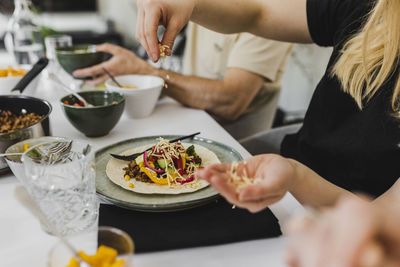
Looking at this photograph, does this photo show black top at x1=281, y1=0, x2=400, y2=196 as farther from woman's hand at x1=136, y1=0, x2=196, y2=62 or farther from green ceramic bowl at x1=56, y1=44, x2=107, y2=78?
green ceramic bowl at x1=56, y1=44, x2=107, y2=78

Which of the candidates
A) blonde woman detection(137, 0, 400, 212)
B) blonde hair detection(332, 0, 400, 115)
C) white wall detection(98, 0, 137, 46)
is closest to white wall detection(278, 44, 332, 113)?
blonde woman detection(137, 0, 400, 212)

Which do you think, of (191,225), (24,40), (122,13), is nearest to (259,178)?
(191,225)

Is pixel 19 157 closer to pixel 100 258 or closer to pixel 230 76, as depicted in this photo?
pixel 100 258

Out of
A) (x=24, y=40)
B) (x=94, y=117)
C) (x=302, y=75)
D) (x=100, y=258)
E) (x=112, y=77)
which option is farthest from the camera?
(x=302, y=75)

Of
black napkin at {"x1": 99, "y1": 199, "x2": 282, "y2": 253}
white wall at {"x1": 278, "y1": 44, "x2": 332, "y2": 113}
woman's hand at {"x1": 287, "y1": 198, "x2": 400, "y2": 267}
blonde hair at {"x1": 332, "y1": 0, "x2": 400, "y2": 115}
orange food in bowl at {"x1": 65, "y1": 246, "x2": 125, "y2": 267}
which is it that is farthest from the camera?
white wall at {"x1": 278, "y1": 44, "x2": 332, "y2": 113}

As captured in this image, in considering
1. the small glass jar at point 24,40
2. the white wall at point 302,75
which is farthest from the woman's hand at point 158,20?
the white wall at point 302,75

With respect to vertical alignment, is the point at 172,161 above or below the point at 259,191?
below

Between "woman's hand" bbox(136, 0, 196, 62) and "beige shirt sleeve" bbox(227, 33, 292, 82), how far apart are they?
551 millimetres

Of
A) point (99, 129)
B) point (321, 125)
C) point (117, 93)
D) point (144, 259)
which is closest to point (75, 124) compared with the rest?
point (99, 129)

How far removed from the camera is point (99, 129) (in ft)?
3.82

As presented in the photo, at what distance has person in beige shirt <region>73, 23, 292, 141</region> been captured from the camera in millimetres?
1541

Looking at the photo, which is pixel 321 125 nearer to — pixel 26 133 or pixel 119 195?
pixel 119 195

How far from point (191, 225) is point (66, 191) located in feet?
0.87

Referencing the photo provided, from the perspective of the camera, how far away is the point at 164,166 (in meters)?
0.90
